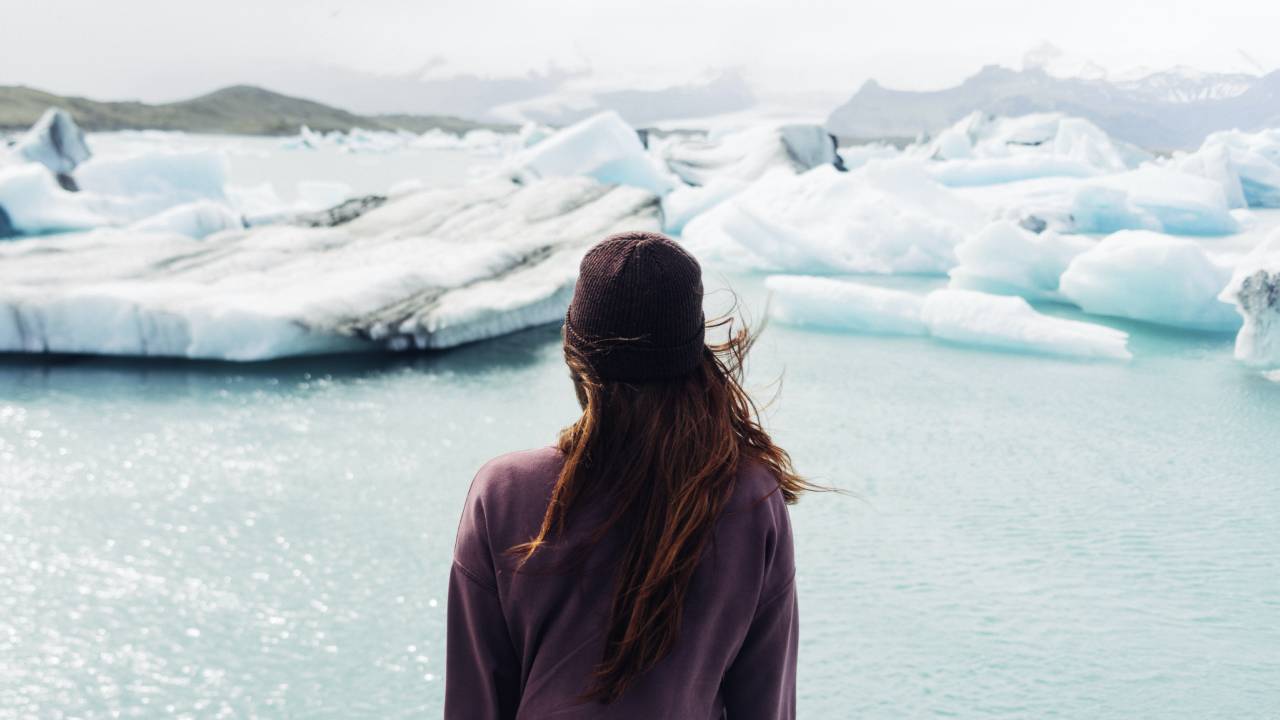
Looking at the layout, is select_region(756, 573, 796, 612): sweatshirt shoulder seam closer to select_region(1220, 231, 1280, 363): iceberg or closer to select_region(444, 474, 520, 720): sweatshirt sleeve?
select_region(444, 474, 520, 720): sweatshirt sleeve

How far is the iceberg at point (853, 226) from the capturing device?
8.79m

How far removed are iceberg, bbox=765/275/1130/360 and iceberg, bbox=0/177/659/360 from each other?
63.4 inches

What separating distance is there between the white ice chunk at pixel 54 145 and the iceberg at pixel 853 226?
10382 mm

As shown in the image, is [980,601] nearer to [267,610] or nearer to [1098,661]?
[1098,661]

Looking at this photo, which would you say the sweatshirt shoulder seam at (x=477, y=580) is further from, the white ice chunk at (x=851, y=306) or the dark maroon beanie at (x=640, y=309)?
the white ice chunk at (x=851, y=306)

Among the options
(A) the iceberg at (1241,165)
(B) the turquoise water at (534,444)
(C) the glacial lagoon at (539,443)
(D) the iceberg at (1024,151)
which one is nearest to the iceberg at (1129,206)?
(A) the iceberg at (1241,165)

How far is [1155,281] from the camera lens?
6.18 metres

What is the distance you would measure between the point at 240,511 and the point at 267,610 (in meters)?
0.73

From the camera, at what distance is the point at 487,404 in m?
4.37

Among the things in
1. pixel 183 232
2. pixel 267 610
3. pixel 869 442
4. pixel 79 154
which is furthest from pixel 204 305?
pixel 79 154

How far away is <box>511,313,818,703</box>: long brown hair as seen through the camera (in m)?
0.87

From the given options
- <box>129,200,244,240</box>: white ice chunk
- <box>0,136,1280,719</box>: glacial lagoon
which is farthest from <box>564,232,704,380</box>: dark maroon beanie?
<box>129,200,244,240</box>: white ice chunk

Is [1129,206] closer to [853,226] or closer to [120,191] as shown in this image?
[853,226]

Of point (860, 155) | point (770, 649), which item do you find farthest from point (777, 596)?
point (860, 155)
